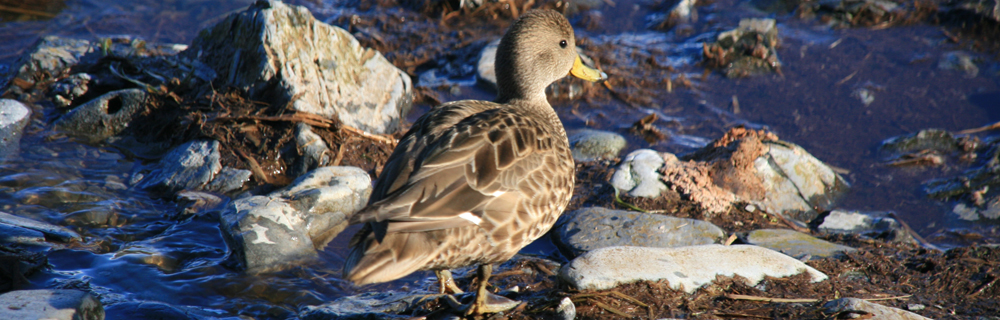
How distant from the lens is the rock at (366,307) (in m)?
3.56

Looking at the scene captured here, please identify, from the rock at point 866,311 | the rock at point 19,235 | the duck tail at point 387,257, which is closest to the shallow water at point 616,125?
the rock at point 19,235

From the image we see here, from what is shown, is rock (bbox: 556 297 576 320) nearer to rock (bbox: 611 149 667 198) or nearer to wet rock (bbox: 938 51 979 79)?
rock (bbox: 611 149 667 198)

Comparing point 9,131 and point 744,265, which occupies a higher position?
point 9,131

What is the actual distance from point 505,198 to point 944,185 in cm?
416

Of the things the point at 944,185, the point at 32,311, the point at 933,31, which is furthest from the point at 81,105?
the point at 933,31

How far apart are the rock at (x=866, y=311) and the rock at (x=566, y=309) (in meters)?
1.27

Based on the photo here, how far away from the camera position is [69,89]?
5.99m

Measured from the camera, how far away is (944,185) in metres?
5.39

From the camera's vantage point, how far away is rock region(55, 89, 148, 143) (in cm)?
562

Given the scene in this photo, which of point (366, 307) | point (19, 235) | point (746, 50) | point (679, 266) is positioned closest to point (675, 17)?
point (746, 50)

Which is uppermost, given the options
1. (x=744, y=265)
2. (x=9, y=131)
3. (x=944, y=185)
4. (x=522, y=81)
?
(x=522, y=81)

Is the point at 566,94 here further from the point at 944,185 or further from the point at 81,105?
the point at 81,105

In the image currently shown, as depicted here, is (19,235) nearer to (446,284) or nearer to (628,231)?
(446,284)

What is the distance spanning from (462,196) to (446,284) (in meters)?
1.09
